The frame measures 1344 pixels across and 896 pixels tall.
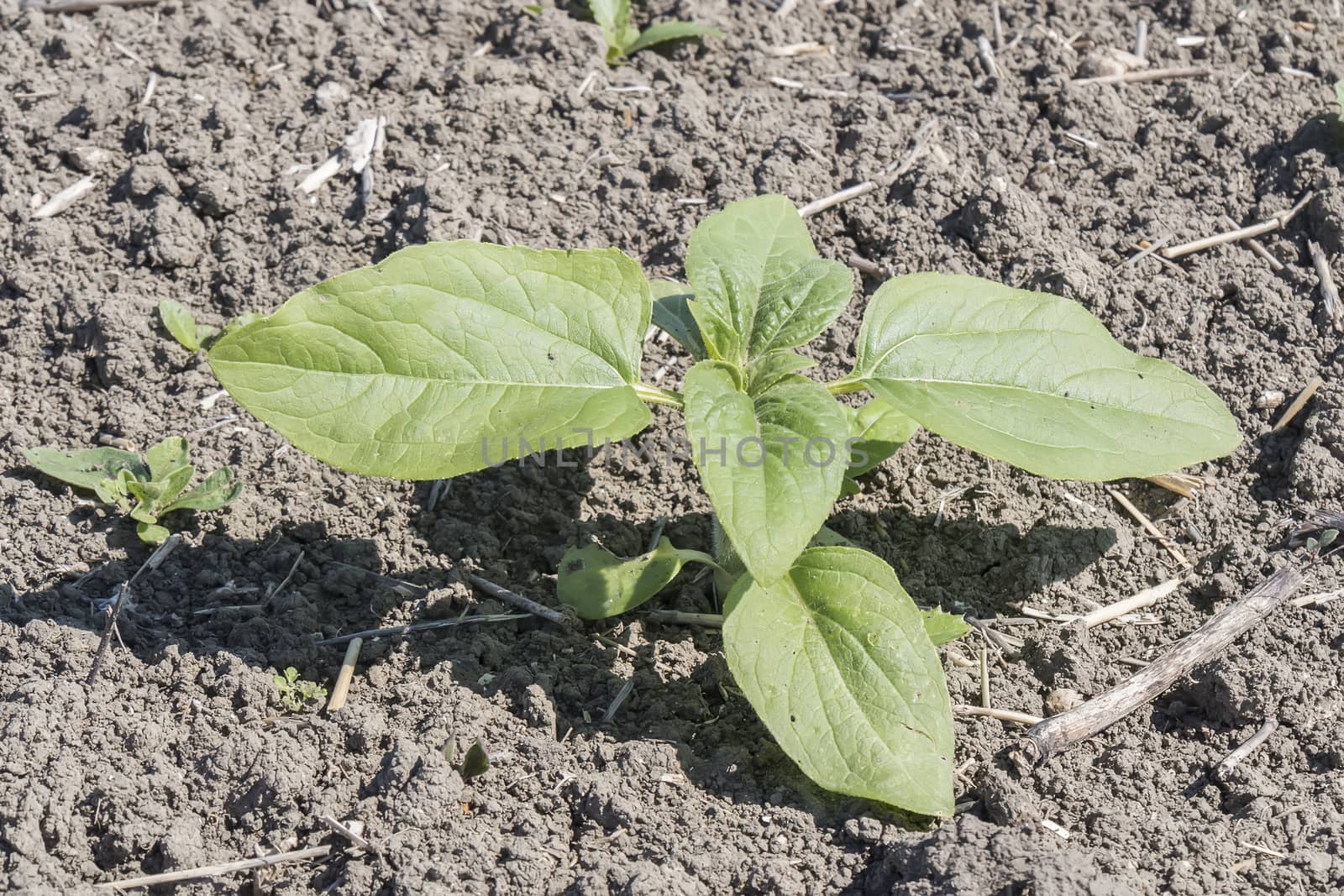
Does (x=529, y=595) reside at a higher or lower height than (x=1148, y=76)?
lower

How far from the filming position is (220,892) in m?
2.43

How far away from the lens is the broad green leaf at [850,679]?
2469 millimetres

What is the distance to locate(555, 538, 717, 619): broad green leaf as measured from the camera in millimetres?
2893

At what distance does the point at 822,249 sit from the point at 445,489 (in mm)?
1468

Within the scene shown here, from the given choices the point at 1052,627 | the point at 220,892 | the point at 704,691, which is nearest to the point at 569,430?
the point at 704,691

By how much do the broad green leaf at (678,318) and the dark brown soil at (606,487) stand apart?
0.50 meters

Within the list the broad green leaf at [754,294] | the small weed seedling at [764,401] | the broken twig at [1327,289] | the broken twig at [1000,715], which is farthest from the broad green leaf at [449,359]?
the broken twig at [1327,289]

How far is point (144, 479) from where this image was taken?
10.7ft

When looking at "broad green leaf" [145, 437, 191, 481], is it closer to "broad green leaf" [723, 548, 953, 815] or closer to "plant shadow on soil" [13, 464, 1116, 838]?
"plant shadow on soil" [13, 464, 1116, 838]

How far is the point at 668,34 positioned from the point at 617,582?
7.98 feet

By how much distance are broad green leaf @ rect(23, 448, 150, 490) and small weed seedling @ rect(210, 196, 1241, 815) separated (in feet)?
2.83

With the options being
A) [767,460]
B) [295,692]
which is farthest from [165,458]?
[767,460]

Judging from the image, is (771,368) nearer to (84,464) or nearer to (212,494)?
(212,494)

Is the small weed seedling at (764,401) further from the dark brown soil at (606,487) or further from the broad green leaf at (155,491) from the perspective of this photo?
the broad green leaf at (155,491)
